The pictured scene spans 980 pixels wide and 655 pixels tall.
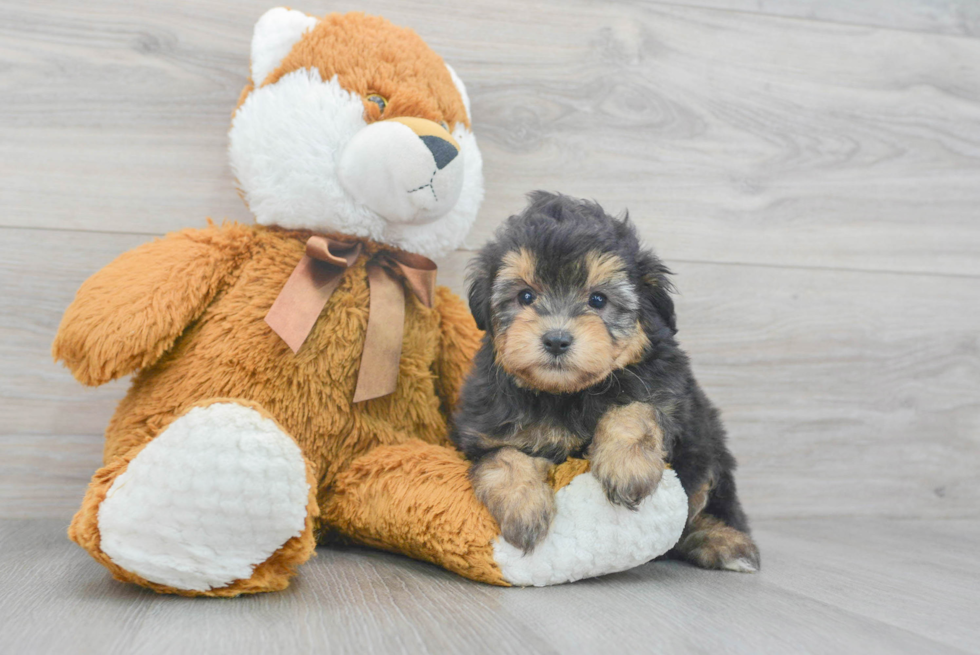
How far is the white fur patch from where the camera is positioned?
1651 millimetres

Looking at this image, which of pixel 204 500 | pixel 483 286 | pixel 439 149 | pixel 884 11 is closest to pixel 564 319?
pixel 483 286

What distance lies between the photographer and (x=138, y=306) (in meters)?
1.55

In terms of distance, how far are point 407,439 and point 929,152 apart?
6.70 feet

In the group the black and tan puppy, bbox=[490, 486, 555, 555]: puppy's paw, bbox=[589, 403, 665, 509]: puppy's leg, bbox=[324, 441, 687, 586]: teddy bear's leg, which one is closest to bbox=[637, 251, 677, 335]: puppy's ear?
the black and tan puppy

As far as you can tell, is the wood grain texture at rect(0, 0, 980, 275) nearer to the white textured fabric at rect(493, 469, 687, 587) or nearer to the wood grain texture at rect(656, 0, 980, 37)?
the wood grain texture at rect(656, 0, 980, 37)

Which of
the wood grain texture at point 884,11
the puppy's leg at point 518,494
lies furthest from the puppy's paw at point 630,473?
the wood grain texture at point 884,11

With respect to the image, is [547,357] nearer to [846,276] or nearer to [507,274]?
[507,274]

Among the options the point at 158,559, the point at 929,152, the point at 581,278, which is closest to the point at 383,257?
the point at 581,278

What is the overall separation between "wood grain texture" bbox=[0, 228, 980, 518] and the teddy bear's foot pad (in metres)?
1.03

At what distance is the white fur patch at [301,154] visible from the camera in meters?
1.65

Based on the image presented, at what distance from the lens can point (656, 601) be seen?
137 cm

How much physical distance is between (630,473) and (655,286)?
1.32 feet

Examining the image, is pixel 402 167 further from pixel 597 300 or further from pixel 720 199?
pixel 720 199

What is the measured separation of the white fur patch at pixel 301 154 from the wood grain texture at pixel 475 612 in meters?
A: 0.77
